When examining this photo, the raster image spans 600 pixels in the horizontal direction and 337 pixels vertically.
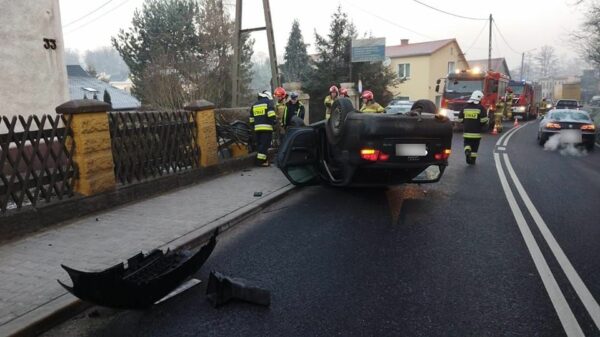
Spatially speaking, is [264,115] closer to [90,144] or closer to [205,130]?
[205,130]

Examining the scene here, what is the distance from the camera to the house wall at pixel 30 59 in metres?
8.79

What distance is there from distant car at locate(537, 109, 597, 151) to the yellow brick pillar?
14.7 metres

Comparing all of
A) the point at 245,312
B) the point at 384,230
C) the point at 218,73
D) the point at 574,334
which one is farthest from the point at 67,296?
the point at 218,73

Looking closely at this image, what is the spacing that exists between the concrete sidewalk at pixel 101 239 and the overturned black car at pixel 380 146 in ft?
4.18

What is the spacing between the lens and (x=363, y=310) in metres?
3.40

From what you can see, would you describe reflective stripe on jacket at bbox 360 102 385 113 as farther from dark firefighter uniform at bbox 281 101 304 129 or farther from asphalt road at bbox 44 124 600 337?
dark firefighter uniform at bbox 281 101 304 129

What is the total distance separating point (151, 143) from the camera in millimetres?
7242

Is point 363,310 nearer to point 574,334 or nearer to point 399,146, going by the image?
point 574,334

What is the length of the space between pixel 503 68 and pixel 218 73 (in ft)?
220

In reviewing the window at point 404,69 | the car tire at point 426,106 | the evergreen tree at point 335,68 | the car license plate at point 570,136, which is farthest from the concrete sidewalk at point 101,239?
the window at point 404,69

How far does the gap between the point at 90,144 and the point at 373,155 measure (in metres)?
4.06

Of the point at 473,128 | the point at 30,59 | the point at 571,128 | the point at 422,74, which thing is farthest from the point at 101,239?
the point at 422,74

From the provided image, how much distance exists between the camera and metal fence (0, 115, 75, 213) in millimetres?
5078

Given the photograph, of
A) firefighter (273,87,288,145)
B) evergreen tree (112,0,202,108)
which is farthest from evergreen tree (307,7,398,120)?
firefighter (273,87,288,145)
